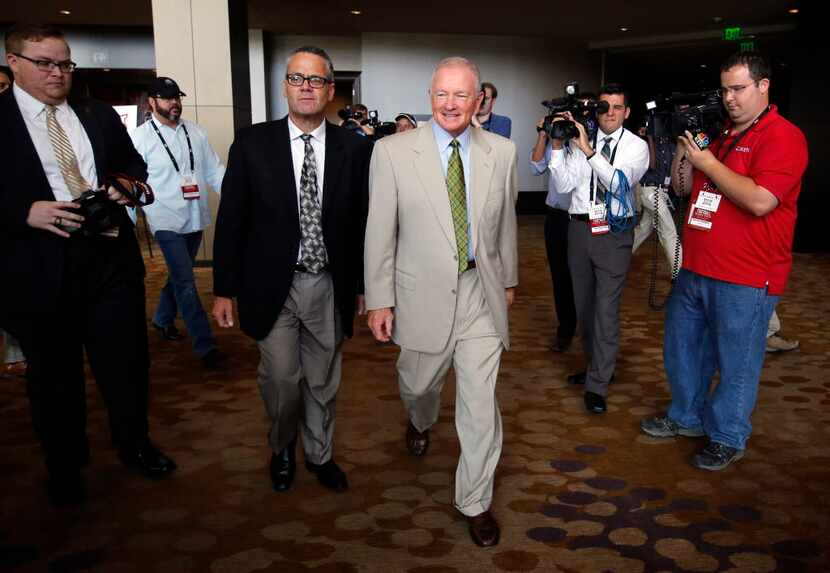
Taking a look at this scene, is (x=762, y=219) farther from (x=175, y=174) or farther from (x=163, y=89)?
(x=163, y=89)

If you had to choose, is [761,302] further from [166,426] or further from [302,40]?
[302,40]

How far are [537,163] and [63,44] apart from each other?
279 cm

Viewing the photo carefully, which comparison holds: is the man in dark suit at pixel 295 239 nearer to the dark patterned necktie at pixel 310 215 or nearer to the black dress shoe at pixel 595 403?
the dark patterned necktie at pixel 310 215

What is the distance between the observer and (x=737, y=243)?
2.95m

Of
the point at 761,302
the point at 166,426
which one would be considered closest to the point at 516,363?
the point at 761,302

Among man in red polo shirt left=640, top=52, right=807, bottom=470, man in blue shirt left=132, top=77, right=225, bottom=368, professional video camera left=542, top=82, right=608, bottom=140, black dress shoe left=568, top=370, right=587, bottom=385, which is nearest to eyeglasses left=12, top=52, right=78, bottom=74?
man in blue shirt left=132, top=77, right=225, bottom=368

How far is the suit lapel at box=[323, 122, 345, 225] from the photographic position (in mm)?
2629

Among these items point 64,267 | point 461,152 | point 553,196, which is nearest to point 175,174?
point 64,267

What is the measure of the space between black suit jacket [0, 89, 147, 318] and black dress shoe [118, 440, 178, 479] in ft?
2.36

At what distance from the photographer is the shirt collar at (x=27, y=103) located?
2566mm

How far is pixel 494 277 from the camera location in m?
2.49

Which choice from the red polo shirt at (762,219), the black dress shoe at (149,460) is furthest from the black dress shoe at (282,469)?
the red polo shirt at (762,219)

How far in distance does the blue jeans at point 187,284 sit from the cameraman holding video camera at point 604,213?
2398 mm

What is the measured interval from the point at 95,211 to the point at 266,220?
62cm
